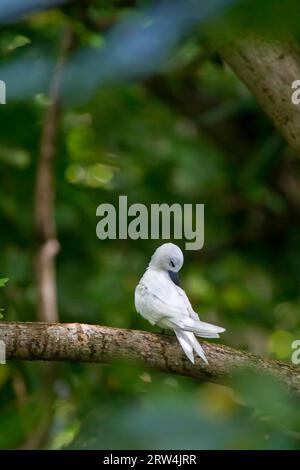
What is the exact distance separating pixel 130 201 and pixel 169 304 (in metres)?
1.85

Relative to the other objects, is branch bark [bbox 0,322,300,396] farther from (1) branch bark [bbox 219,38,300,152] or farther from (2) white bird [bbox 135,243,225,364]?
(1) branch bark [bbox 219,38,300,152]

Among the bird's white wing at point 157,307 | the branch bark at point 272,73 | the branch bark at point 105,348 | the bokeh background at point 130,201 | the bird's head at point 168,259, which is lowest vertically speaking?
the branch bark at point 105,348

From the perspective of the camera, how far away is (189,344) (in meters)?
1.15

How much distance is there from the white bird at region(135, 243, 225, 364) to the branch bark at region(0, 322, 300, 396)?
0.02m

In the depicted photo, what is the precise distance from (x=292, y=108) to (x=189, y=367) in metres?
0.53

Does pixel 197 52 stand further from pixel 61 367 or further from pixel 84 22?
pixel 61 367

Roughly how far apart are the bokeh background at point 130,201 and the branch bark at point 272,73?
150 mm

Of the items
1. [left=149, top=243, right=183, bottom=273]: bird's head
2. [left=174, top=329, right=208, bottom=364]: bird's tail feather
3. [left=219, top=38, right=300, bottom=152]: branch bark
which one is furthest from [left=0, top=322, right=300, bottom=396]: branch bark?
[left=219, top=38, right=300, bottom=152]: branch bark

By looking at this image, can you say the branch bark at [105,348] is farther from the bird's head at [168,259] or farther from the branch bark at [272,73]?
the branch bark at [272,73]

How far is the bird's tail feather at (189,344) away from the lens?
1.14 metres

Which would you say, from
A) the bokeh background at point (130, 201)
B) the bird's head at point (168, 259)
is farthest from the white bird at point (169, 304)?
the bokeh background at point (130, 201)

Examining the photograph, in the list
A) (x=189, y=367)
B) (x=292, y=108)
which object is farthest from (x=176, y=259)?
(x=292, y=108)

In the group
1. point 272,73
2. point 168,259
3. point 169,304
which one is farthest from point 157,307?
point 272,73

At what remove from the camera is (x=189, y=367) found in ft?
3.82
